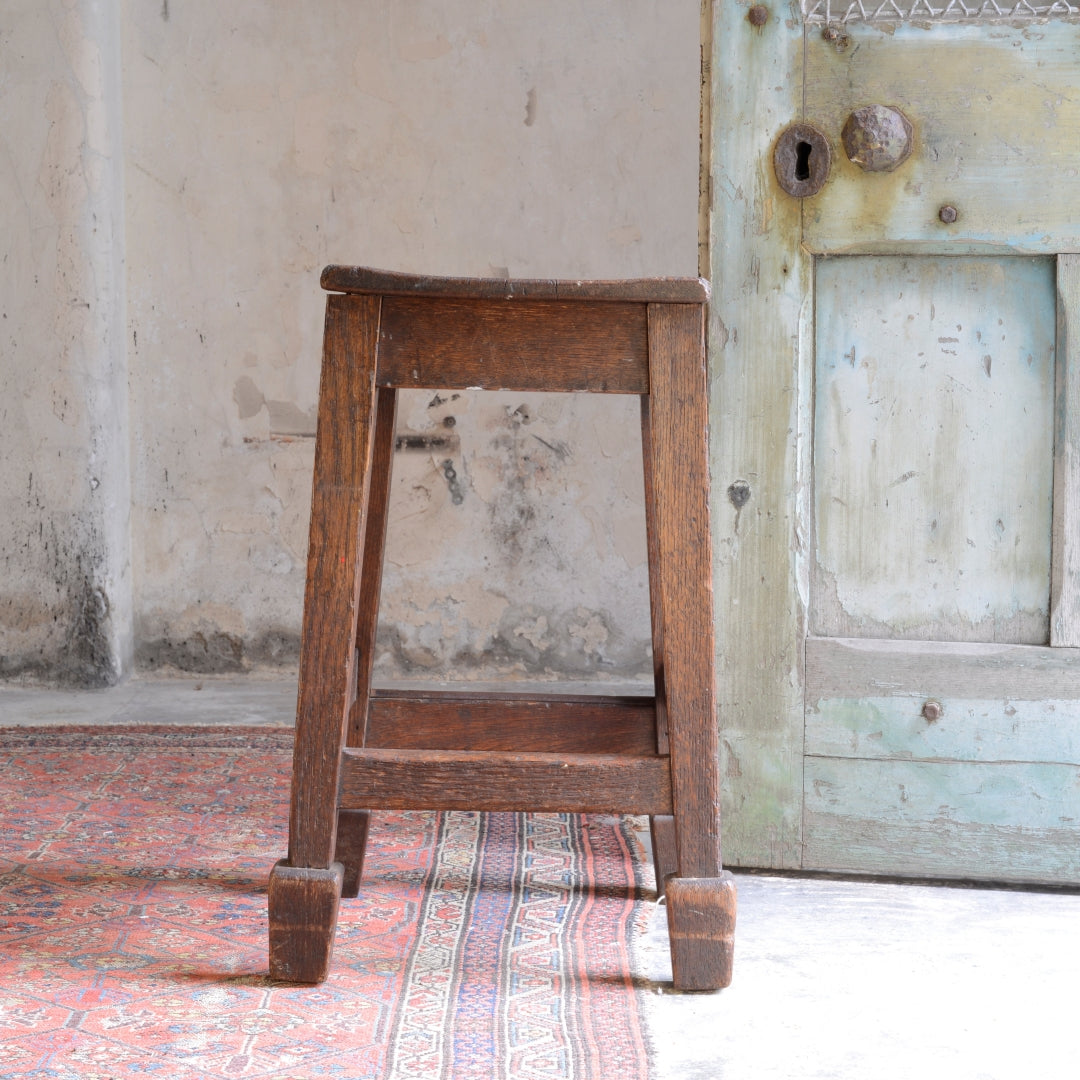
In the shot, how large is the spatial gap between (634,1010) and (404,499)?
8.19ft

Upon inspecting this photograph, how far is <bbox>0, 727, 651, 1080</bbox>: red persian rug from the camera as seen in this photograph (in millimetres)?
1324

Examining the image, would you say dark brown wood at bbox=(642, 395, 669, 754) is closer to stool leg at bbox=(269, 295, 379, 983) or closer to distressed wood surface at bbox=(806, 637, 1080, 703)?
distressed wood surface at bbox=(806, 637, 1080, 703)

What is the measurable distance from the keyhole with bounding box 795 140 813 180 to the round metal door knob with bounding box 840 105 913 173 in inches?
2.1

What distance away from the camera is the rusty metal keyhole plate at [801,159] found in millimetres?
1851

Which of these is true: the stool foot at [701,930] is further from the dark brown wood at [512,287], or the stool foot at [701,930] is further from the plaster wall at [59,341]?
the plaster wall at [59,341]

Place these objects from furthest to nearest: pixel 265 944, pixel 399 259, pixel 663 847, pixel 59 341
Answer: pixel 399 259
pixel 59 341
pixel 663 847
pixel 265 944

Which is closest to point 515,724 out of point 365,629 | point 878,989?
point 365,629

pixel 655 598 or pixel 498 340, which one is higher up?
pixel 498 340

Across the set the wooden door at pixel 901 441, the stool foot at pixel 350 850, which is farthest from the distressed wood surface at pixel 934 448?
the stool foot at pixel 350 850

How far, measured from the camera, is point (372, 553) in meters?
1.83

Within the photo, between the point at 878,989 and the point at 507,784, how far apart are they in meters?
0.53

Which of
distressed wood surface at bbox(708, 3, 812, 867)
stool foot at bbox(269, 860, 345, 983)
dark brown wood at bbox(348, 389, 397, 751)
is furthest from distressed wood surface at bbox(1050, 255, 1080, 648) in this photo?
stool foot at bbox(269, 860, 345, 983)

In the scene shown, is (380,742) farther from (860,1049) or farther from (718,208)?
(718,208)

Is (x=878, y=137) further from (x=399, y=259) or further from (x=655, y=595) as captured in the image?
(x=399, y=259)
